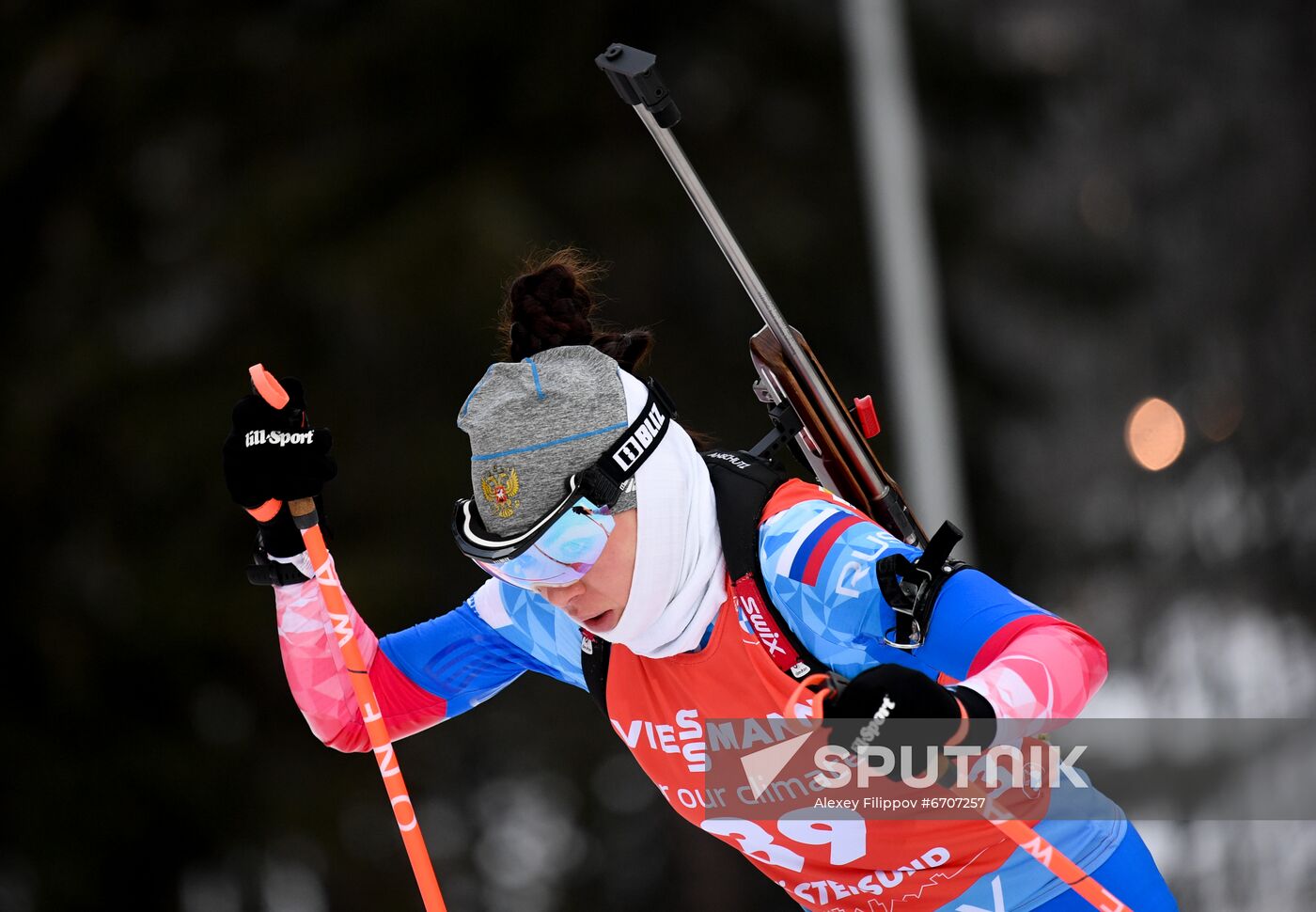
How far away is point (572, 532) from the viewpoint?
230 centimetres

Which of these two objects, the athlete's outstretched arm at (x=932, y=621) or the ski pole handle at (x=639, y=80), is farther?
the ski pole handle at (x=639, y=80)

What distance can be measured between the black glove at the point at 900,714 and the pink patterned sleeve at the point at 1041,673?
0.18ft

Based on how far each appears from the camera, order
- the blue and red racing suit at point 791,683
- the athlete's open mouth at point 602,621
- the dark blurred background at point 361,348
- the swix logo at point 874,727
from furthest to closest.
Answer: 1. the dark blurred background at point 361,348
2. the athlete's open mouth at point 602,621
3. the blue and red racing suit at point 791,683
4. the swix logo at point 874,727

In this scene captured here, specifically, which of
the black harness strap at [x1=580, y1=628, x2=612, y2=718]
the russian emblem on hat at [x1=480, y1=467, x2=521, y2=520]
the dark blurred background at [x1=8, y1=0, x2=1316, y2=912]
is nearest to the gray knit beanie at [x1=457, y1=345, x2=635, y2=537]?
the russian emblem on hat at [x1=480, y1=467, x2=521, y2=520]

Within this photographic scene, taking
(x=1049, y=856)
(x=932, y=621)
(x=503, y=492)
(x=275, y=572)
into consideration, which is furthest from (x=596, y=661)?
(x=1049, y=856)

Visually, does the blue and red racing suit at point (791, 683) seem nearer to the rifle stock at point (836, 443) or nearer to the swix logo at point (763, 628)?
the swix logo at point (763, 628)

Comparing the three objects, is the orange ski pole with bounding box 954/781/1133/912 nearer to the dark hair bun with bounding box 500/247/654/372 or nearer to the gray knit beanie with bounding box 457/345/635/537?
the gray knit beanie with bounding box 457/345/635/537

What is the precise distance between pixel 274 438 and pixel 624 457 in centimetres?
58

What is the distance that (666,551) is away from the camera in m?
2.37

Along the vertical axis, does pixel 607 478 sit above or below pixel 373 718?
above

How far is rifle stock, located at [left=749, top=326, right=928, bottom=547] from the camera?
110 inches

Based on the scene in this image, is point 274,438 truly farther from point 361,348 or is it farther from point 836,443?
point 361,348

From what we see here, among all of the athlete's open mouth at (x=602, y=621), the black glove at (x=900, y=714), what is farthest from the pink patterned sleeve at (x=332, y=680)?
the black glove at (x=900, y=714)

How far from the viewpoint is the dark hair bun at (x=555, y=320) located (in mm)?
2477
